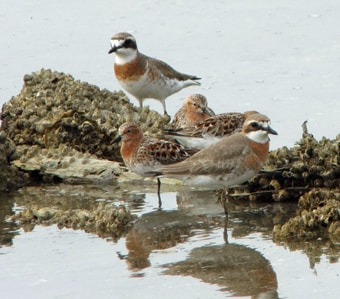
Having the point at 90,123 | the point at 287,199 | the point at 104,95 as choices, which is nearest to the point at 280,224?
the point at 287,199

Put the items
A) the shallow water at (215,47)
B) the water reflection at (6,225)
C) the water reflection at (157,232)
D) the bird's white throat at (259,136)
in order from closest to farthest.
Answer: the water reflection at (157,232), the water reflection at (6,225), the bird's white throat at (259,136), the shallow water at (215,47)

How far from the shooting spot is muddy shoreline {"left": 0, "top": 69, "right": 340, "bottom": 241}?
920cm

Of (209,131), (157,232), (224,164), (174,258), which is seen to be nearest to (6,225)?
(157,232)

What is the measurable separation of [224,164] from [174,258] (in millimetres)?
1734

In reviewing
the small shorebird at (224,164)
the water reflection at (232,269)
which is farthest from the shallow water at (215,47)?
the water reflection at (232,269)

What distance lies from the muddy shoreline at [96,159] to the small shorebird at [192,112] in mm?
217

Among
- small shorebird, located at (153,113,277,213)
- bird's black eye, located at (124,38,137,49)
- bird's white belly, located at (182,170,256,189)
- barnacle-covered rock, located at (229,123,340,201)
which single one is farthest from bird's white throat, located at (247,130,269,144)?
bird's black eye, located at (124,38,137,49)

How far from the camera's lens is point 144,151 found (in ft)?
35.4

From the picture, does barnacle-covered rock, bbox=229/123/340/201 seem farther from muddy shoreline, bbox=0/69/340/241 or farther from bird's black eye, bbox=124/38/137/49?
bird's black eye, bbox=124/38/137/49

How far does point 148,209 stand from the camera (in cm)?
991

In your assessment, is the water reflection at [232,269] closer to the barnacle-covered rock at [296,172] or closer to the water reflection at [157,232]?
the water reflection at [157,232]

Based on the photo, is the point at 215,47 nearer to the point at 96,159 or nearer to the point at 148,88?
the point at 148,88

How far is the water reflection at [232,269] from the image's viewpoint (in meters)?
7.56

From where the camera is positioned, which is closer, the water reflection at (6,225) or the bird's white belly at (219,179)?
the water reflection at (6,225)
